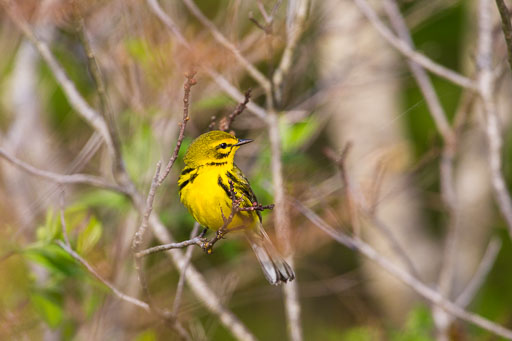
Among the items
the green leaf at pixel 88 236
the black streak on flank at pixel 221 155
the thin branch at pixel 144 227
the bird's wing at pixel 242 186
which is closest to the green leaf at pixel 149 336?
the green leaf at pixel 88 236

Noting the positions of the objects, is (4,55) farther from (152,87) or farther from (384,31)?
(384,31)

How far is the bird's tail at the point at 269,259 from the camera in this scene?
10.0 feet

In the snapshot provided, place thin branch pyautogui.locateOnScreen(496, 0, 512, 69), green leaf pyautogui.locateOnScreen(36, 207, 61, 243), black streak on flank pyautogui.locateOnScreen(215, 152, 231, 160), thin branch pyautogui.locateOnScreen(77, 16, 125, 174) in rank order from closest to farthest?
thin branch pyautogui.locateOnScreen(496, 0, 512, 69) < thin branch pyautogui.locateOnScreen(77, 16, 125, 174) < green leaf pyautogui.locateOnScreen(36, 207, 61, 243) < black streak on flank pyautogui.locateOnScreen(215, 152, 231, 160)

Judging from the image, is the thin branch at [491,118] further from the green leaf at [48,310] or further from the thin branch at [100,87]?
the green leaf at [48,310]

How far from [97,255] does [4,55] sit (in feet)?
10.1

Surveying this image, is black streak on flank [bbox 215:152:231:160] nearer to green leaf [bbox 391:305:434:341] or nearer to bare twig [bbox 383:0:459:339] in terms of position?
bare twig [bbox 383:0:459:339]

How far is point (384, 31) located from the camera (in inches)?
159

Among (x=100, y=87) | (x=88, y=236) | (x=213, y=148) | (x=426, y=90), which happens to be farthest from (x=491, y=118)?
(x=88, y=236)

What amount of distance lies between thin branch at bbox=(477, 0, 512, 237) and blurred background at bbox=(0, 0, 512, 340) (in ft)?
0.63

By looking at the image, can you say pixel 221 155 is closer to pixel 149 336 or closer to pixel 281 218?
pixel 281 218

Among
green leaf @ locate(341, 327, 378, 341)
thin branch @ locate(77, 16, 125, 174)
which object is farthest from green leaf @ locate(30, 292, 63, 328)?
green leaf @ locate(341, 327, 378, 341)

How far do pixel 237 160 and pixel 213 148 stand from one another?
217cm

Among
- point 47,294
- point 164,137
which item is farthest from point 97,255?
point 164,137

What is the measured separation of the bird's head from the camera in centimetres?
343
